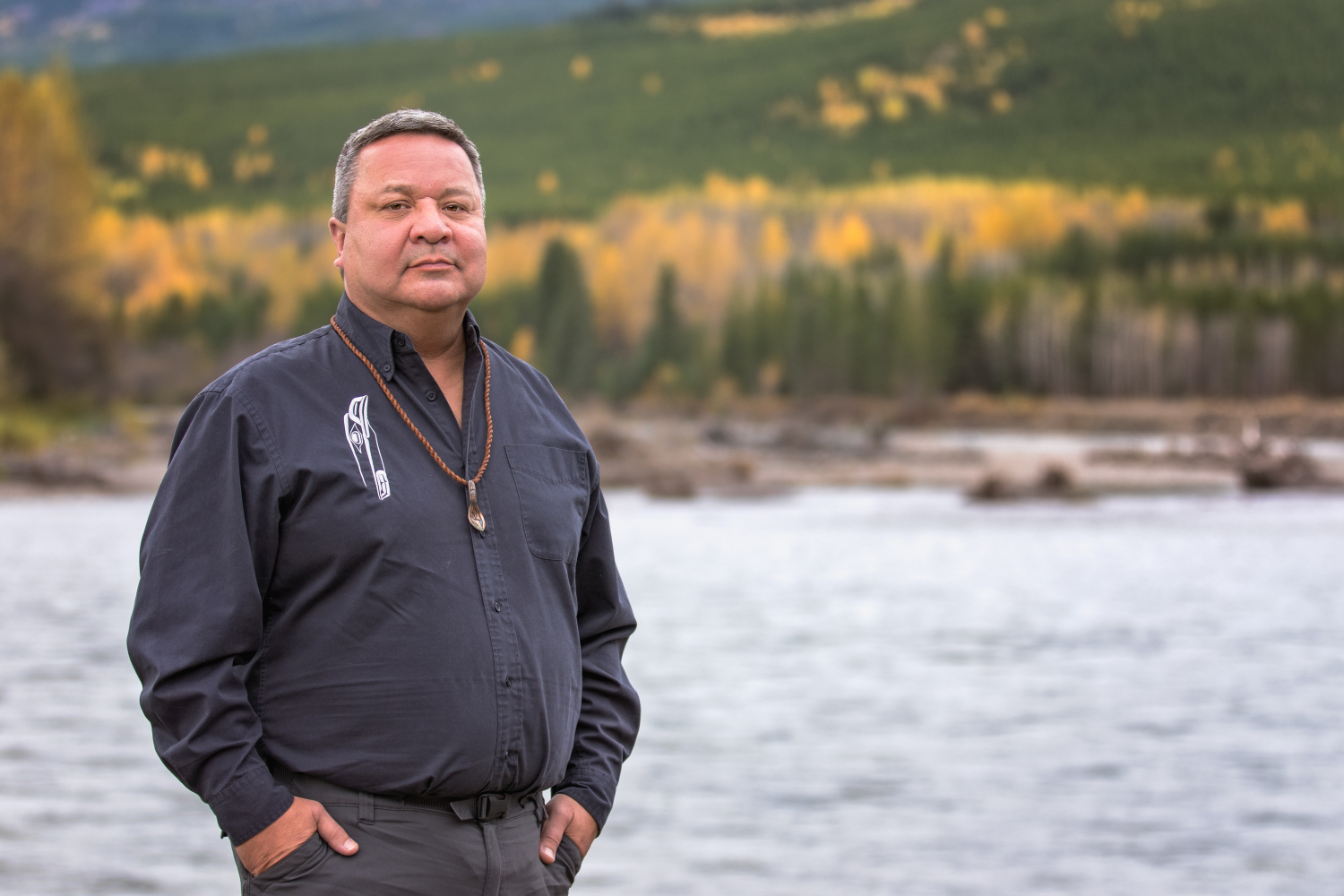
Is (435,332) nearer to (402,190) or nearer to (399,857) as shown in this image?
(402,190)

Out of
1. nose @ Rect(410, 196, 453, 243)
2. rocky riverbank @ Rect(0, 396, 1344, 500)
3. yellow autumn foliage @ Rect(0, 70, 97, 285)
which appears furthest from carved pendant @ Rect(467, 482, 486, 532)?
yellow autumn foliage @ Rect(0, 70, 97, 285)

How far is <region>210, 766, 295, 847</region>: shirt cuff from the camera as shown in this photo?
246cm

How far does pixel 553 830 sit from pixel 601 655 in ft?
1.23

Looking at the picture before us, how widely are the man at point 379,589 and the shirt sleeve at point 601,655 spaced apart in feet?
0.48

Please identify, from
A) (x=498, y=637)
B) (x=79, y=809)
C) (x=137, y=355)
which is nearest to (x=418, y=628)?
(x=498, y=637)

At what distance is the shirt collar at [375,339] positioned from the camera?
2674 mm

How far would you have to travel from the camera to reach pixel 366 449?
8.46 ft

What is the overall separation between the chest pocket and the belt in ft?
1.37

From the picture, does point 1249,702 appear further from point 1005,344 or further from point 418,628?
point 1005,344

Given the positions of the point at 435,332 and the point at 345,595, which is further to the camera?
the point at 435,332

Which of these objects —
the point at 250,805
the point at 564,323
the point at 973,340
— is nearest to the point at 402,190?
the point at 250,805

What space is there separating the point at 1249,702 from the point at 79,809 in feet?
30.3

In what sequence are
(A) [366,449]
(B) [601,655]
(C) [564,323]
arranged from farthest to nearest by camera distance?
(C) [564,323] → (B) [601,655] → (A) [366,449]

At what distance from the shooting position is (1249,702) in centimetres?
1355
